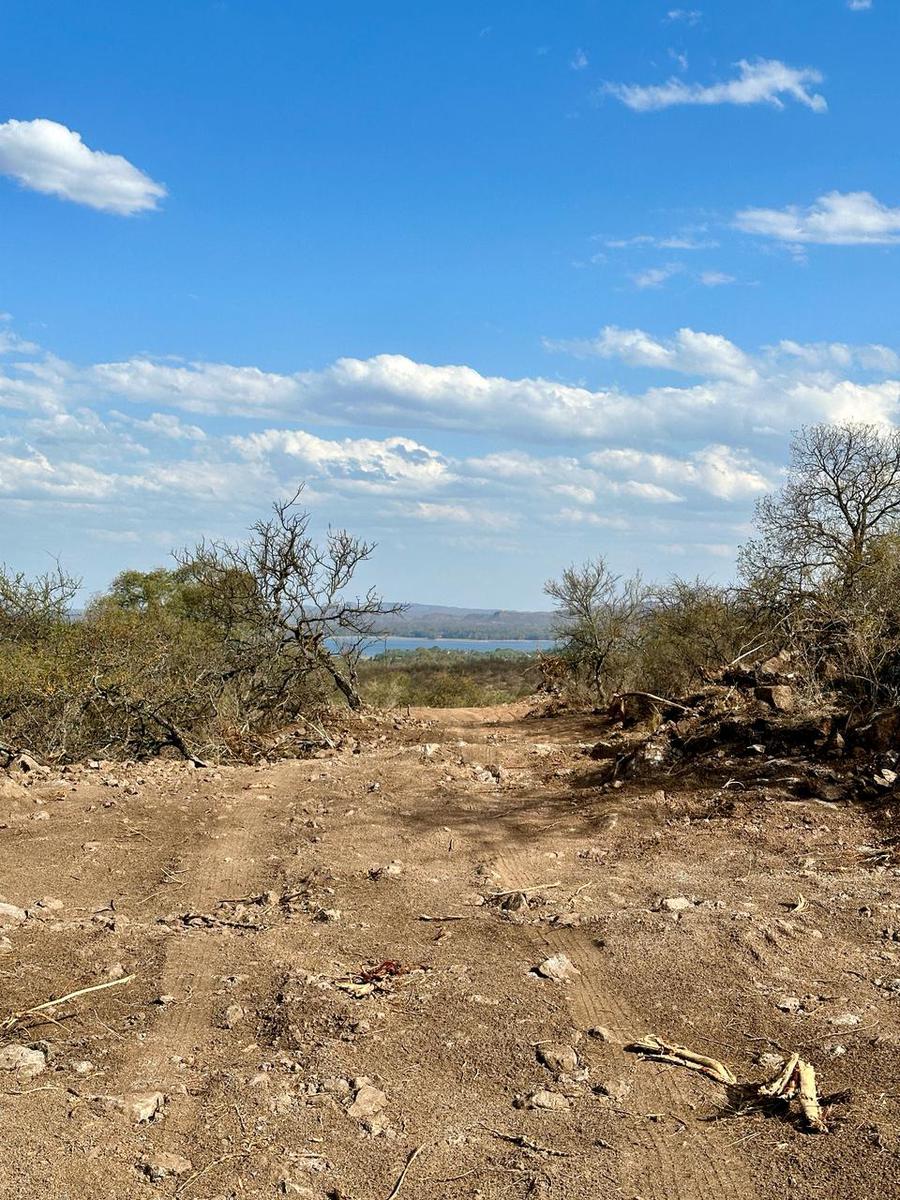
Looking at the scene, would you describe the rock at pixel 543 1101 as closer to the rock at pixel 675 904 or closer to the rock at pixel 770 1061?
the rock at pixel 770 1061

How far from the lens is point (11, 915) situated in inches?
214

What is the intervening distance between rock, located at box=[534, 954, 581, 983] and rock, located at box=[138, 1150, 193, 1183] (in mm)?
2021

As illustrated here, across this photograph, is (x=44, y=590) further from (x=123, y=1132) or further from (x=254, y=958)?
(x=123, y=1132)

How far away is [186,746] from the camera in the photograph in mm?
12375

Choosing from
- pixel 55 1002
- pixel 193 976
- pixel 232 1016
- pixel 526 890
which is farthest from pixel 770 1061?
pixel 55 1002

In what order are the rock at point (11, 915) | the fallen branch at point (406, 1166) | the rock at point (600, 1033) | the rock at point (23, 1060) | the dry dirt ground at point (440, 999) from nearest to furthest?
the fallen branch at point (406, 1166) → the dry dirt ground at point (440, 999) → the rock at point (23, 1060) → the rock at point (600, 1033) → the rock at point (11, 915)

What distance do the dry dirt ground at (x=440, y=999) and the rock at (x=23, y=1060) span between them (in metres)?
0.01

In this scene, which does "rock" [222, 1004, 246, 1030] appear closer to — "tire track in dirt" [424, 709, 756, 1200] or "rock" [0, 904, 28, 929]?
"tire track in dirt" [424, 709, 756, 1200]

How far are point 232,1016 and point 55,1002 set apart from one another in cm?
81

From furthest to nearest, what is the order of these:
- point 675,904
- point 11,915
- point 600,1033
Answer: point 675,904, point 11,915, point 600,1033

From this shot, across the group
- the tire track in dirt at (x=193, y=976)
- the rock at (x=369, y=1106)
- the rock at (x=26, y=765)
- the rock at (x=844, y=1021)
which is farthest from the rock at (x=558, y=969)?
the rock at (x=26, y=765)

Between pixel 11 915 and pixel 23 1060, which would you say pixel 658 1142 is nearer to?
pixel 23 1060

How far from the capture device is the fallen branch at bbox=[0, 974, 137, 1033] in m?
4.05

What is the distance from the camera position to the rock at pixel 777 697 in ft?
32.9
